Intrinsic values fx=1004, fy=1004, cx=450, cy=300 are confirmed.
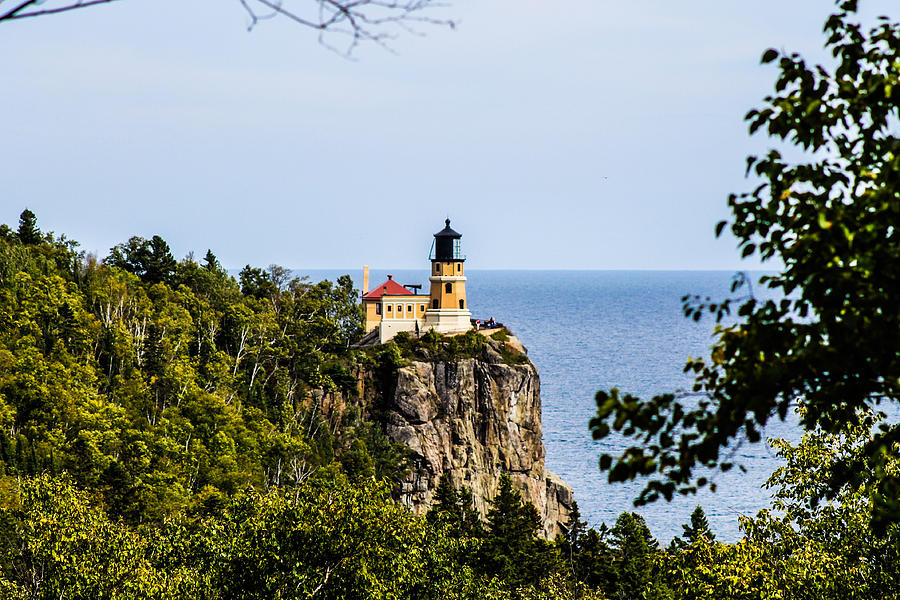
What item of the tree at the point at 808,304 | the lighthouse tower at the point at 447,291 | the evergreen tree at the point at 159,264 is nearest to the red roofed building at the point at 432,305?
the lighthouse tower at the point at 447,291

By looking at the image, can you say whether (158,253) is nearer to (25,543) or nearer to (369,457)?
(369,457)

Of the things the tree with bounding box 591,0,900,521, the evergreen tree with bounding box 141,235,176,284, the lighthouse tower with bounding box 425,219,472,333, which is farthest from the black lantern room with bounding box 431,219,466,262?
the tree with bounding box 591,0,900,521

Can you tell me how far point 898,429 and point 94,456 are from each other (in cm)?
4581

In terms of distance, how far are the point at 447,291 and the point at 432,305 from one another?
5.71 feet

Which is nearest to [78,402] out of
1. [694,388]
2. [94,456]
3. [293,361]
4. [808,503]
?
[94,456]

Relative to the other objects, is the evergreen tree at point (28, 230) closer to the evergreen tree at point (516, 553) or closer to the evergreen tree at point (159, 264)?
the evergreen tree at point (159, 264)

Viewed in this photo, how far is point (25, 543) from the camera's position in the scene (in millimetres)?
29734

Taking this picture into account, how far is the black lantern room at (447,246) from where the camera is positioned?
288ft

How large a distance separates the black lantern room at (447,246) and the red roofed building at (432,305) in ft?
0.29

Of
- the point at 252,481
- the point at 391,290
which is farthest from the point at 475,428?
the point at 252,481

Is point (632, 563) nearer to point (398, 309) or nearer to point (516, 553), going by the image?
point (516, 553)

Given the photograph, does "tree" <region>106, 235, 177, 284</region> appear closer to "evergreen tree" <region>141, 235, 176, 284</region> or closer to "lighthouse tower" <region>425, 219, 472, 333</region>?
"evergreen tree" <region>141, 235, 176, 284</region>

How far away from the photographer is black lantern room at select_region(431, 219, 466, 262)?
288ft

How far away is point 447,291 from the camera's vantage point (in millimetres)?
85125
